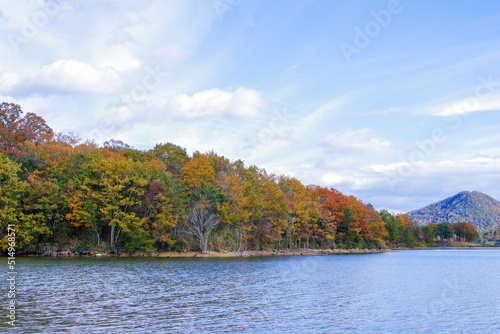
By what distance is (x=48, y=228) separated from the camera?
50.5m

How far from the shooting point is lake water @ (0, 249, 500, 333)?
1596cm

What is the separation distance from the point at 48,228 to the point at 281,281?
3544 cm

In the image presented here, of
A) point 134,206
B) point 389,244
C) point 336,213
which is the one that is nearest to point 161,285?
point 134,206

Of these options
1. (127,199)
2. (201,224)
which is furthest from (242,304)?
(201,224)

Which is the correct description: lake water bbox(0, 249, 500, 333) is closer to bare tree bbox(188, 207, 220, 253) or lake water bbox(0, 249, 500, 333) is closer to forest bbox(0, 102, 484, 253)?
forest bbox(0, 102, 484, 253)

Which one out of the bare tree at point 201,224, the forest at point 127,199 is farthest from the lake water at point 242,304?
the bare tree at point 201,224

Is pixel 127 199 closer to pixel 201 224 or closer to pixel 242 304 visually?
pixel 201 224

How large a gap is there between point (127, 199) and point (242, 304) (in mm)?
36676

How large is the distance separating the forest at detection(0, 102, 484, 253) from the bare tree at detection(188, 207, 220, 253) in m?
0.17

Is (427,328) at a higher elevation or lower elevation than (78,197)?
lower

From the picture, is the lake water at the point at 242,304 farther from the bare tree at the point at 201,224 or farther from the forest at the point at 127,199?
the bare tree at the point at 201,224

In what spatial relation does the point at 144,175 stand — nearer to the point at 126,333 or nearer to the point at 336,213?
the point at 126,333

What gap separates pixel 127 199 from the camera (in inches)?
2096

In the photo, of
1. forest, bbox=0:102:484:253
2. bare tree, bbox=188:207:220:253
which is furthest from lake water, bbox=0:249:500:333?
bare tree, bbox=188:207:220:253
